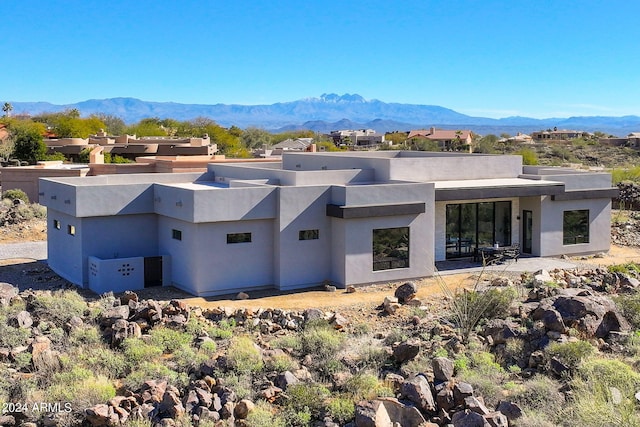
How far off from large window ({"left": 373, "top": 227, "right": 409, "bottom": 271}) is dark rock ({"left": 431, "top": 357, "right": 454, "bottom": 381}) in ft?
33.9

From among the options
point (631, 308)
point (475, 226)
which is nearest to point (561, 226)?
point (475, 226)

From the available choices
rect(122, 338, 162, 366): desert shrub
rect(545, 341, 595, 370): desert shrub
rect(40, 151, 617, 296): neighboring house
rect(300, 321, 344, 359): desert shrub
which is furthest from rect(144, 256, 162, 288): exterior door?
rect(545, 341, 595, 370): desert shrub

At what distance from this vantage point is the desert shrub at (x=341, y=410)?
1186cm

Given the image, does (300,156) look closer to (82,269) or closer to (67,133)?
(82,269)

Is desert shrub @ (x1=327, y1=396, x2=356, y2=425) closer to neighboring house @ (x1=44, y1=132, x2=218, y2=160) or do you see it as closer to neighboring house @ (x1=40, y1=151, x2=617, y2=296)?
neighboring house @ (x1=40, y1=151, x2=617, y2=296)

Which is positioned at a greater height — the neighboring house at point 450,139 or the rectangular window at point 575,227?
the neighboring house at point 450,139

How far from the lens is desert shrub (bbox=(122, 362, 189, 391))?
1325 cm

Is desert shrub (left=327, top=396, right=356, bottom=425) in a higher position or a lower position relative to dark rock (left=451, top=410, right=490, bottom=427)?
lower

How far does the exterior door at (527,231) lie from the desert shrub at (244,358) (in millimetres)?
16648

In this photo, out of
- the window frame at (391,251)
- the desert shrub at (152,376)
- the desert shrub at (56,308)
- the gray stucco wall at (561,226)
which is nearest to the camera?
the desert shrub at (152,376)

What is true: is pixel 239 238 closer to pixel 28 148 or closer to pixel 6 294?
pixel 6 294

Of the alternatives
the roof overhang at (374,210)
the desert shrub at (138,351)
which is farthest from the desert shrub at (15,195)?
the desert shrub at (138,351)

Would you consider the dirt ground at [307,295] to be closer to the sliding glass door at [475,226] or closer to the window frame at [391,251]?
the window frame at [391,251]

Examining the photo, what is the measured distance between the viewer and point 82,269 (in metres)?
24.1
